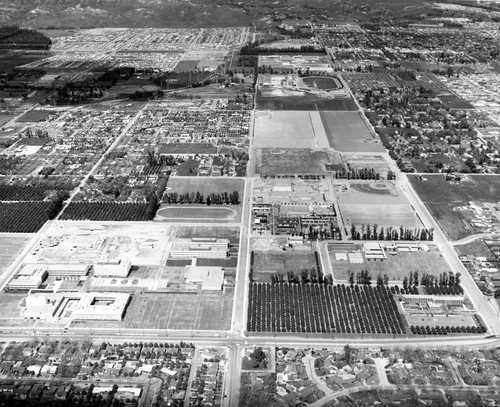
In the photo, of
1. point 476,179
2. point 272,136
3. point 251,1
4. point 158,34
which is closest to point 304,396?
point 476,179

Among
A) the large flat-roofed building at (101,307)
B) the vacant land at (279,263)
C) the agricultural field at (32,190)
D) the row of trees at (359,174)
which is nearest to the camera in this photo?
the large flat-roofed building at (101,307)

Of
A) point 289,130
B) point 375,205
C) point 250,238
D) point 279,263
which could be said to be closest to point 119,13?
point 289,130

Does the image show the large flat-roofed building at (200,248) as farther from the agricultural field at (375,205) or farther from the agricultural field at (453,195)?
the agricultural field at (453,195)

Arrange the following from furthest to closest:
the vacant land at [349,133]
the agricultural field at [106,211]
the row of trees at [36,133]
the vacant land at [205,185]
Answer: the row of trees at [36,133] < the vacant land at [349,133] < the vacant land at [205,185] < the agricultural field at [106,211]

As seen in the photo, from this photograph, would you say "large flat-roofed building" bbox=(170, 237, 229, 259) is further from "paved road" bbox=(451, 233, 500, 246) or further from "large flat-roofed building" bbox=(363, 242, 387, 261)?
"paved road" bbox=(451, 233, 500, 246)

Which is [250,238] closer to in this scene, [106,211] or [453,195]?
[106,211]

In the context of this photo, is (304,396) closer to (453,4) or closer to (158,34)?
(158,34)

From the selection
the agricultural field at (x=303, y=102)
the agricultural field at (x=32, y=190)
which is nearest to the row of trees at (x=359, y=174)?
the agricultural field at (x=303, y=102)

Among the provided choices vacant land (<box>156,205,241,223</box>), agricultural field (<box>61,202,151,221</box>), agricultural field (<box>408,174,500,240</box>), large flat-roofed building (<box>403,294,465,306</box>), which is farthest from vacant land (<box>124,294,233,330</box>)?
agricultural field (<box>408,174,500,240</box>)
